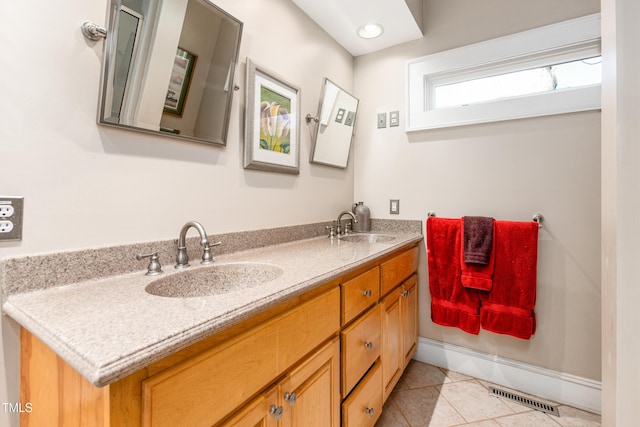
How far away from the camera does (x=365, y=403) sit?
1253mm

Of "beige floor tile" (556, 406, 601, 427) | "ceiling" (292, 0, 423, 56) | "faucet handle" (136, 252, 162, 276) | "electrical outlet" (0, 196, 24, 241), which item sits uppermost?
"ceiling" (292, 0, 423, 56)

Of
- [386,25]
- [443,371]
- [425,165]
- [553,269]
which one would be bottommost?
[443,371]

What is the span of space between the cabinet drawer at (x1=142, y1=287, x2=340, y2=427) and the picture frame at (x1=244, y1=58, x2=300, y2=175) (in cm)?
82

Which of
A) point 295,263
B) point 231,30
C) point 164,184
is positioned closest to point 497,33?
point 231,30

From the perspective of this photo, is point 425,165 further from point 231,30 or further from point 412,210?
point 231,30

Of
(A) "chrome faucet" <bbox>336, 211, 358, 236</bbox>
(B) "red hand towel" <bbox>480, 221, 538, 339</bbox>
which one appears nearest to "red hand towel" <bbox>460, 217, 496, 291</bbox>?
(B) "red hand towel" <bbox>480, 221, 538, 339</bbox>

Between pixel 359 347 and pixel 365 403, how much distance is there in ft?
0.91

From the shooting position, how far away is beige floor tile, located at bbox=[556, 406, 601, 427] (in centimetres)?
147

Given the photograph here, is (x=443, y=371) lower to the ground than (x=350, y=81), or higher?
lower

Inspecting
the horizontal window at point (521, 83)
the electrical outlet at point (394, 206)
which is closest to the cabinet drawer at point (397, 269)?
the electrical outlet at point (394, 206)

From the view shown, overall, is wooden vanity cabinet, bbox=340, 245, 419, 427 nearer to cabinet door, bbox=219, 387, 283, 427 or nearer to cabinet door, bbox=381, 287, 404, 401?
cabinet door, bbox=381, 287, 404, 401

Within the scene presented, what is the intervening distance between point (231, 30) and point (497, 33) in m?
1.63

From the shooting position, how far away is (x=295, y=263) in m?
1.14

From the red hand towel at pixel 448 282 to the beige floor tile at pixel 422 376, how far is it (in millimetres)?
342
